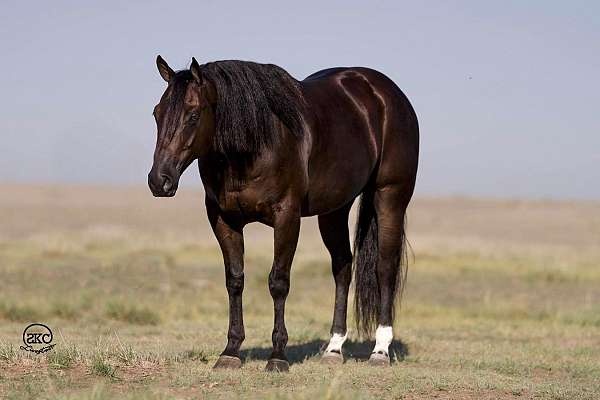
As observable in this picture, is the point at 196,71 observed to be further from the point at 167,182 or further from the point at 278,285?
the point at 278,285

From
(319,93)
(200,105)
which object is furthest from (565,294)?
(200,105)

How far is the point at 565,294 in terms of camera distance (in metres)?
19.0

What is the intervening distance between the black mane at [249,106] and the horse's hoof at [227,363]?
181 centimetres

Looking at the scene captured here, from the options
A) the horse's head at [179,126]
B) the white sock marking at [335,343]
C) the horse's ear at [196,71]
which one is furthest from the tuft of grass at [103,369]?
the white sock marking at [335,343]

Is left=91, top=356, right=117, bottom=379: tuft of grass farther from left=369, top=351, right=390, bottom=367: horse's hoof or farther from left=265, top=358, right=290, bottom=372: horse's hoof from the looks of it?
left=369, top=351, right=390, bottom=367: horse's hoof

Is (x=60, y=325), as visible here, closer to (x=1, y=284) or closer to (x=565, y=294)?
(x=1, y=284)

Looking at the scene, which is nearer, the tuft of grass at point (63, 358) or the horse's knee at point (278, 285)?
the tuft of grass at point (63, 358)

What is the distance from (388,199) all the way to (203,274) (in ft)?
37.0

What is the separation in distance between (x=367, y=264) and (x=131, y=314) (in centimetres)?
520

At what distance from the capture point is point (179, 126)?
7.14 m

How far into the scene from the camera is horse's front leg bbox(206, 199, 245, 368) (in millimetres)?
8102

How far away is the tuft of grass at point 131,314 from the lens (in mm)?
13648

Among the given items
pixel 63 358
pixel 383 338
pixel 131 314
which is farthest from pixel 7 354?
pixel 131 314

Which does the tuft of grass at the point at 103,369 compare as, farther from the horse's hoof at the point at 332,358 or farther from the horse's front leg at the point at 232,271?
the horse's hoof at the point at 332,358
